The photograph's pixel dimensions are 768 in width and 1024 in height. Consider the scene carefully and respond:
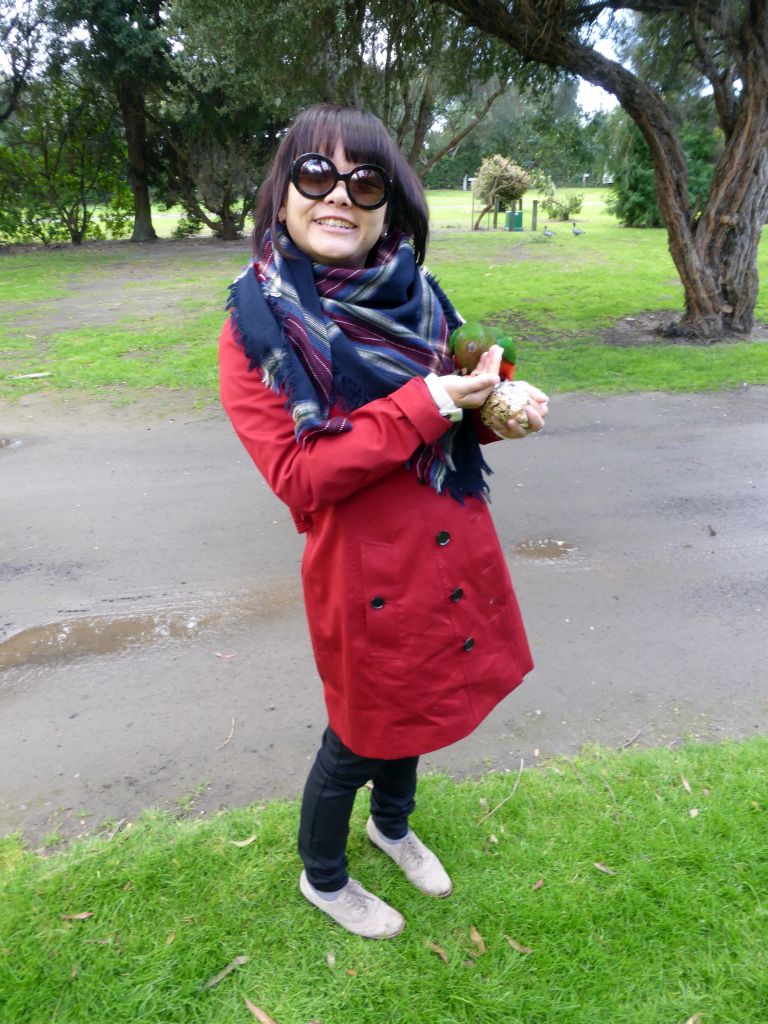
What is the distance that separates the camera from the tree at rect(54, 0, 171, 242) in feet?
58.2

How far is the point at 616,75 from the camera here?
29.2 feet

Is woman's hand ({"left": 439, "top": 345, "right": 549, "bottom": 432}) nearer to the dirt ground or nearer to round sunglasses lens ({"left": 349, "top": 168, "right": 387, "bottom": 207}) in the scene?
round sunglasses lens ({"left": 349, "top": 168, "right": 387, "bottom": 207})

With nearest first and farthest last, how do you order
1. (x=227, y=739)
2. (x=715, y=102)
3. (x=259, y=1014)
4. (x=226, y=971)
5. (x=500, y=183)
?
(x=259, y=1014) → (x=226, y=971) → (x=227, y=739) → (x=715, y=102) → (x=500, y=183)

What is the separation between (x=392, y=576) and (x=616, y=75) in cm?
897

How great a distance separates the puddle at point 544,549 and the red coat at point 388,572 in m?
2.53

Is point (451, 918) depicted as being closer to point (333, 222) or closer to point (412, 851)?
point (412, 851)

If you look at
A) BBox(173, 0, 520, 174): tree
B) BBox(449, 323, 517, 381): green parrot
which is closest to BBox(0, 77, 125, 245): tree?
BBox(173, 0, 520, 174): tree

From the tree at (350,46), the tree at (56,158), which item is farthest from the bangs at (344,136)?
the tree at (56,158)

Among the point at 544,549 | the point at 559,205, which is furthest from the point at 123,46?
the point at 544,549

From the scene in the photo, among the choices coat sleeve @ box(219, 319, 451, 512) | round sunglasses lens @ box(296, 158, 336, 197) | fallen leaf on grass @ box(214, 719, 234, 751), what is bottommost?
fallen leaf on grass @ box(214, 719, 234, 751)

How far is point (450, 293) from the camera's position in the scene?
13.3 m

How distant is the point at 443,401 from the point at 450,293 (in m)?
12.0

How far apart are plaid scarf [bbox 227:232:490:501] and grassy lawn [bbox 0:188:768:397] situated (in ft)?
19.7

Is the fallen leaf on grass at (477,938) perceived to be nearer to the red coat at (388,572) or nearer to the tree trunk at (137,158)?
the red coat at (388,572)
